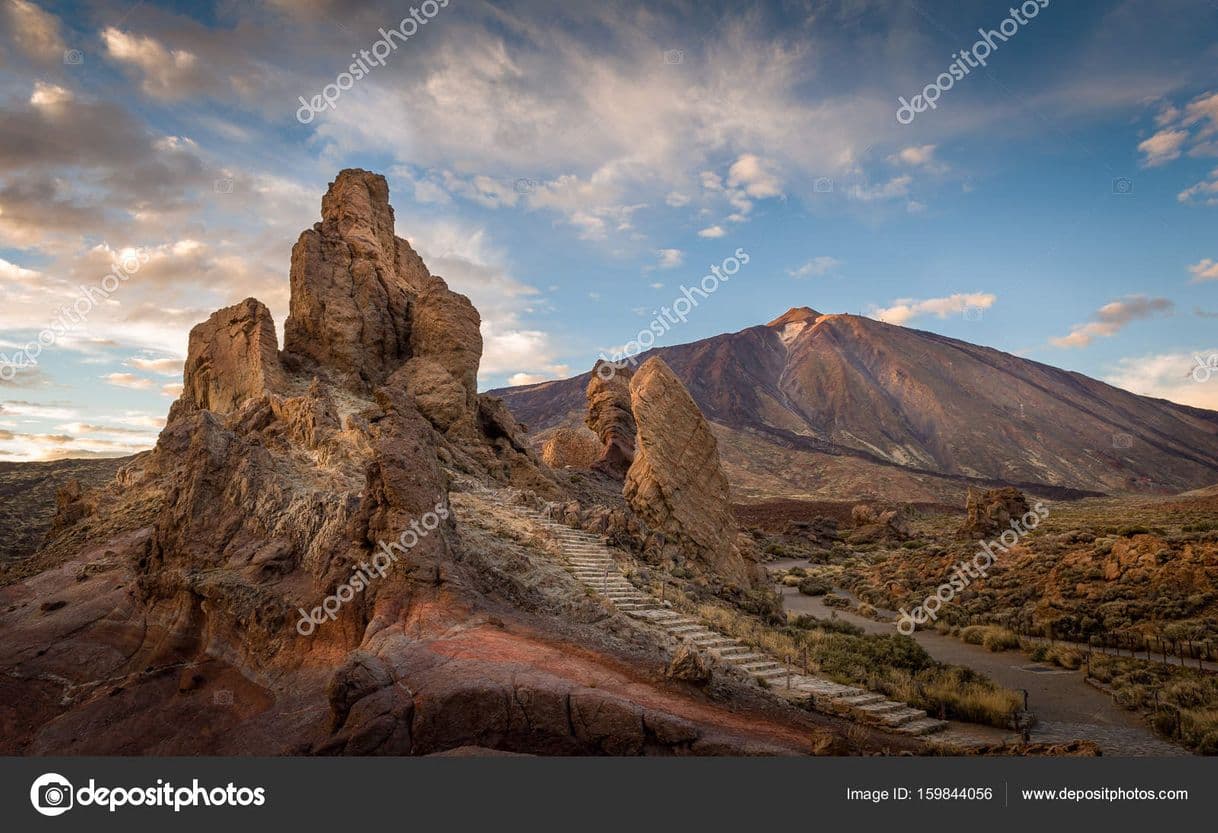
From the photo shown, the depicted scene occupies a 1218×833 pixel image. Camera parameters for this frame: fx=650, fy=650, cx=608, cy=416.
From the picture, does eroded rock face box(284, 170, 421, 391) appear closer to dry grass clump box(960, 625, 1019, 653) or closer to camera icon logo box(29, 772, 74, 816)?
camera icon logo box(29, 772, 74, 816)

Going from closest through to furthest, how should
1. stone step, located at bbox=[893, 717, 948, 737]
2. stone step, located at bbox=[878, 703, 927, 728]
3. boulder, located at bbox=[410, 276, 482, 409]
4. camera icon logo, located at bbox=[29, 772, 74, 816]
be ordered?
camera icon logo, located at bbox=[29, 772, 74, 816] → stone step, located at bbox=[893, 717, 948, 737] → stone step, located at bbox=[878, 703, 927, 728] → boulder, located at bbox=[410, 276, 482, 409]

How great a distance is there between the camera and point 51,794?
6977 millimetres

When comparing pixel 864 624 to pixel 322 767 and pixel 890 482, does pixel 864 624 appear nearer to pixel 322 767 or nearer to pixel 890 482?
pixel 322 767

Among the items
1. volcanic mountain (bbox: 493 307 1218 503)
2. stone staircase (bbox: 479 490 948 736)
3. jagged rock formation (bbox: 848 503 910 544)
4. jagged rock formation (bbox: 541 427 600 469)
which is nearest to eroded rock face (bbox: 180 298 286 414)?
stone staircase (bbox: 479 490 948 736)

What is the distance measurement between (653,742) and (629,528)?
14064 millimetres

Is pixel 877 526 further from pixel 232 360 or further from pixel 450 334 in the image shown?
pixel 232 360

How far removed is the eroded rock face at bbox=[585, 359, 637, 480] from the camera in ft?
148

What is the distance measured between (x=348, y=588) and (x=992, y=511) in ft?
159

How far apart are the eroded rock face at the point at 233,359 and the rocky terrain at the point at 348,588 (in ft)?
0.41

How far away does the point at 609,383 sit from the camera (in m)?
47.7

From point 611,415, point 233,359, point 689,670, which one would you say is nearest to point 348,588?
point 689,670

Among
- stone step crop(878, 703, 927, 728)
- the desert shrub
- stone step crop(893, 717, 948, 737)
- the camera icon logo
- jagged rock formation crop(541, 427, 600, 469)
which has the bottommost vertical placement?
stone step crop(893, 717, 948, 737)

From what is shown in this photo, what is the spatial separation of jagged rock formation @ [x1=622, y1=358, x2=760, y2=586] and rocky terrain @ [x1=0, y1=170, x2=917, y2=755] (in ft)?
0.32

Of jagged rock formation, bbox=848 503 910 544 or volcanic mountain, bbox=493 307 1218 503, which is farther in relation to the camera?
volcanic mountain, bbox=493 307 1218 503
